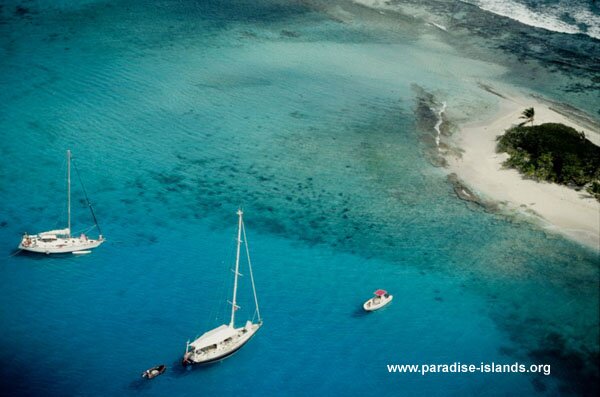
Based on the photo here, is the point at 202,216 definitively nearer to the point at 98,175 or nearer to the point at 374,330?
the point at 98,175

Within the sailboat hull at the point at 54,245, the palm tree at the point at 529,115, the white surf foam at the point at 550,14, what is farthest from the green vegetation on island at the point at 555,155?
the sailboat hull at the point at 54,245

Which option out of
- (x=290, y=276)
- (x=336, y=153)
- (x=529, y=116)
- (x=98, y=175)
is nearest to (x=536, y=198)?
(x=529, y=116)

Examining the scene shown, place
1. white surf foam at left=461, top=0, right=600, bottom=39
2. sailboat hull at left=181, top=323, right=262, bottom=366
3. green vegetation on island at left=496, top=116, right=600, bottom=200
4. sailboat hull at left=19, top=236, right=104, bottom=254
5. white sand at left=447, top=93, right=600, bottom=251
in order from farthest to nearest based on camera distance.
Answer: white surf foam at left=461, top=0, right=600, bottom=39
green vegetation on island at left=496, top=116, right=600, bottom=200
white sand at left=447, top=93, right=600, bottom=251
sailboat hull at left=19, top=236, right=104, bottom=254
sailboat hull at left=181, top=323, right=262, bottom=366

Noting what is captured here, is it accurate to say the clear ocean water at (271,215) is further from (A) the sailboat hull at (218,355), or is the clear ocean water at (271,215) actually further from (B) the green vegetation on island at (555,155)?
(B) the green vegetation on island at (555,155)

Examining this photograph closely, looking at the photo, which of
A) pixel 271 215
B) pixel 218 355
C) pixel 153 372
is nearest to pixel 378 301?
pixel 218 355

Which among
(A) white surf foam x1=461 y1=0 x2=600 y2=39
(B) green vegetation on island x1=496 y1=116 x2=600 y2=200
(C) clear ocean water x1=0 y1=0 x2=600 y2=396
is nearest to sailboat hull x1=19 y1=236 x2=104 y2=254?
(C) clear ocean water x1=0 y1=0 x2=600 y2=396

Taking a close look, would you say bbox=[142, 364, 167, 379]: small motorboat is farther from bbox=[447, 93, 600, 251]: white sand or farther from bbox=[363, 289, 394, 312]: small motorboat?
bbox=[447, 93, 600, 251]: white sand
